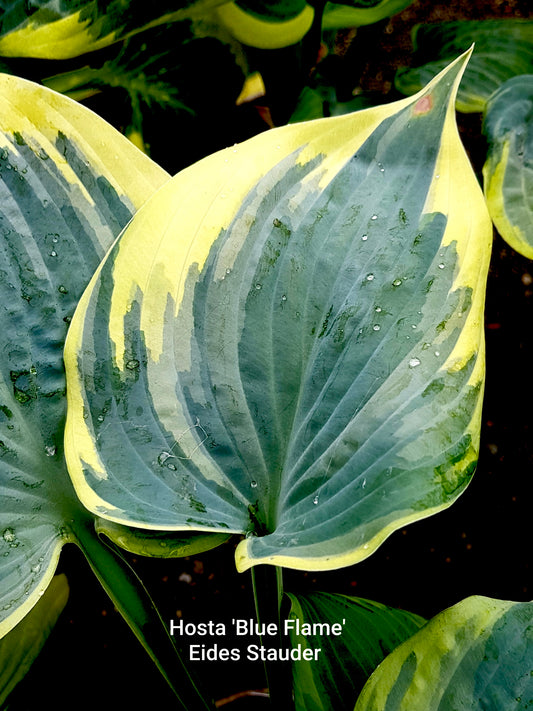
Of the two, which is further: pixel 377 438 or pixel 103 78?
pixel 103 78

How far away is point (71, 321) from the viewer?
1.32 ft

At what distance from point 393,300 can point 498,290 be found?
0.69m

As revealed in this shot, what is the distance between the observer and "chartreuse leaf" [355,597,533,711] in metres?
0.39

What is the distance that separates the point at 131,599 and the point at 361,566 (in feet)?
1.50

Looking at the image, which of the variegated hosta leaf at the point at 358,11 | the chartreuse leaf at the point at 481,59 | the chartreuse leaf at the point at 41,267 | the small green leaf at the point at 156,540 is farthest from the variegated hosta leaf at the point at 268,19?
the small green leaf at the point at 156,540

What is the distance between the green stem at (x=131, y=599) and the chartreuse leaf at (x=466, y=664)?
163 mm

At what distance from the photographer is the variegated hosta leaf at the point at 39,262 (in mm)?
403

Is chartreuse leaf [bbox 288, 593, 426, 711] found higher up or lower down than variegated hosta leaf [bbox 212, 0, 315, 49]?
lower down

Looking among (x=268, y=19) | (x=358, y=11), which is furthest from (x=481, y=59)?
(x=268, y=19)

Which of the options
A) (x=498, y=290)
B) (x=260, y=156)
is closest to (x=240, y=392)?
(x=260, y=156)

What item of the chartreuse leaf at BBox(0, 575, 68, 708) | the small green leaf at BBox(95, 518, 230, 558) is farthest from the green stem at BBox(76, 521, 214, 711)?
the chartreuse leaf at BBox(0, 575, 68, 708)

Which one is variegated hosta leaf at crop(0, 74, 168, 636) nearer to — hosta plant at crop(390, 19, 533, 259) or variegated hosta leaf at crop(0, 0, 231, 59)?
variegated hosta leaf at crop(0, 0, 231, 59)

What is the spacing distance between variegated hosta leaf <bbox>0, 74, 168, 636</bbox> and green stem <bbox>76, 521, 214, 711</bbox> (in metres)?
0.04

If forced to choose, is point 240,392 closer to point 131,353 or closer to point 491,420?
point 131,353
